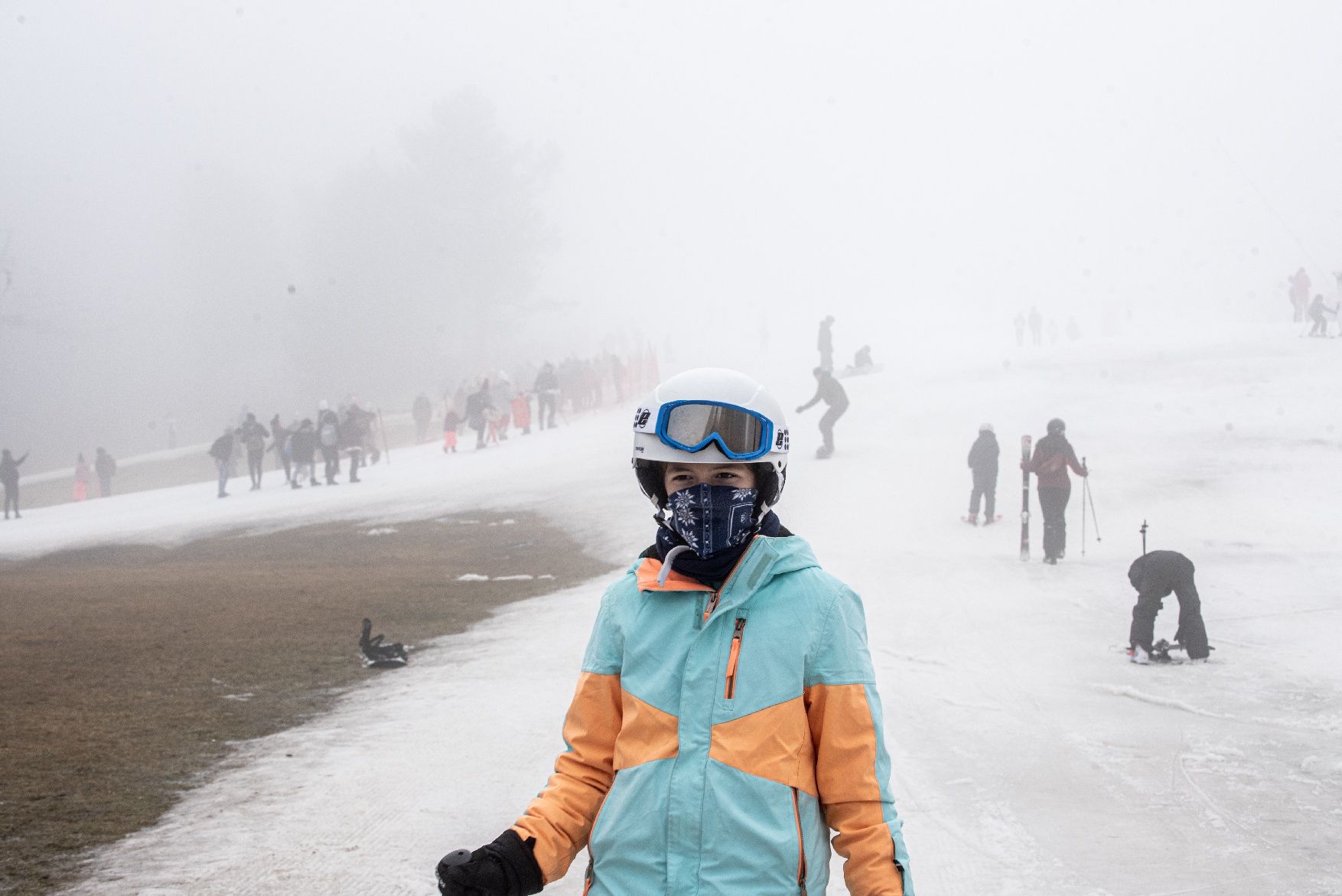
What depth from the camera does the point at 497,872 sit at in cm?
223

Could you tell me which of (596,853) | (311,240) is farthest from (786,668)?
(311,240)

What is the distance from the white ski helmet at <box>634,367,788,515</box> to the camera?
2.47 m

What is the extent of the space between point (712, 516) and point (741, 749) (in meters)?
0.48

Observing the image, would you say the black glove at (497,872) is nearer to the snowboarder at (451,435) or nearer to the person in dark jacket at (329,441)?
the person in dark jacket at (329,441)

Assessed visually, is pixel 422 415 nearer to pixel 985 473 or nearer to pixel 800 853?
pixel 985 473

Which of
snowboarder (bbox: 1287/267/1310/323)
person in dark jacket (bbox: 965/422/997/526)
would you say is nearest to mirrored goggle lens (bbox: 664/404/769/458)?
person in dark jacket (bbox: 965/422/997/526)

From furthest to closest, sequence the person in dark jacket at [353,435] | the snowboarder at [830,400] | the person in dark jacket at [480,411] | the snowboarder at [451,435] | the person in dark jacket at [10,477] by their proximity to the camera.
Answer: the snowboarder at [451,435] < the person in dark jacket at [480,411] < the person in dark jacket at [353,435] < the person in dark jacket at [10,477] < the snowboarder at [830,400]

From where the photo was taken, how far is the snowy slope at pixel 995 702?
4891mm

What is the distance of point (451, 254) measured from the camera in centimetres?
5809

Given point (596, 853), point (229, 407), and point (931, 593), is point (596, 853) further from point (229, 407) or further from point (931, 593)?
point (229, 407)

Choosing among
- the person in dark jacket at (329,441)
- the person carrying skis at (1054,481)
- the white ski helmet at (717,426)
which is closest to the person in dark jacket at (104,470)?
the person in dark jacket at (329,441)

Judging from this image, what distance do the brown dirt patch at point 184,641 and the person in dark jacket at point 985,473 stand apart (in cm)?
521

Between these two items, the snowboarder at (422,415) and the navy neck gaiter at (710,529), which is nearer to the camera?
the navy neck gaiter at (710,529)

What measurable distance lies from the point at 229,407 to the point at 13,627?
1956 inches
